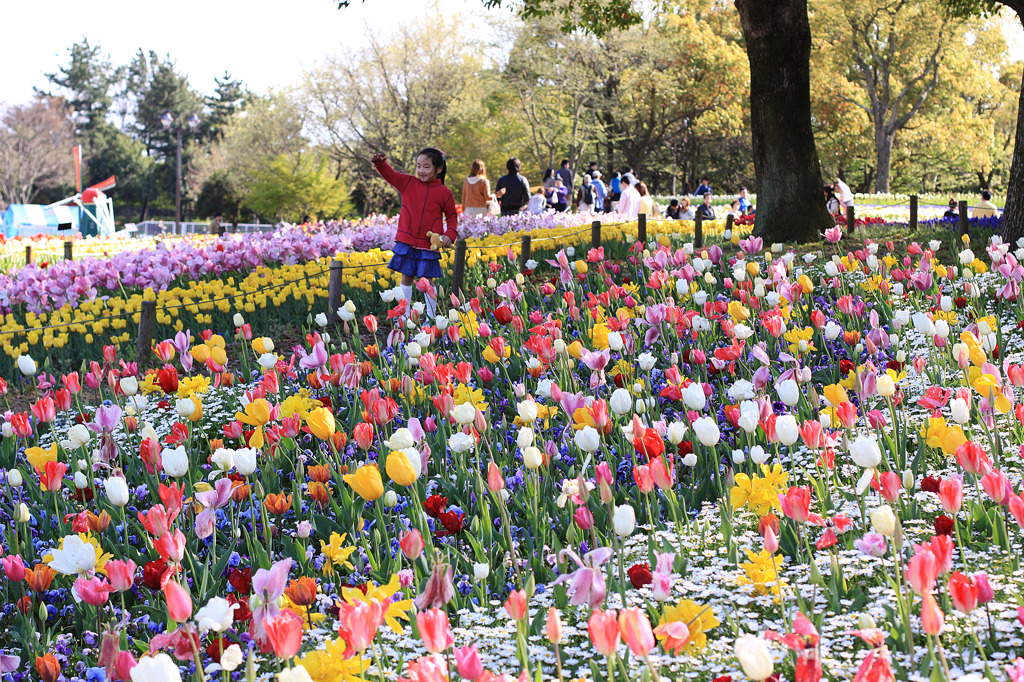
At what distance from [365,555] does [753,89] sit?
388 inches

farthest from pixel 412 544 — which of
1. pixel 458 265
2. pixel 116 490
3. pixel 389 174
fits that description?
pixel 458 265

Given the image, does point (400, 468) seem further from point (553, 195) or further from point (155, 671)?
point (553, 195)

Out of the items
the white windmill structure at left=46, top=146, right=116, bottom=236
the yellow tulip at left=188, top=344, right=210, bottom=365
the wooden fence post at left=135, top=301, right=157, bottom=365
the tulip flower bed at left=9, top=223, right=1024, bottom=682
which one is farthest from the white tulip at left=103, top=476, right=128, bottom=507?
the white windmill structure at left=46, top=146, right=116, bottom=236

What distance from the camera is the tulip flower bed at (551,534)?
1.88 m

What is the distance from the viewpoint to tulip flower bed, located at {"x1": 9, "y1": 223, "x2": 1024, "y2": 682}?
1.88 m

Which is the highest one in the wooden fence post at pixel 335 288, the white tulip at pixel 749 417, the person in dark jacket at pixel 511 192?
the person in dark jacket at pixel 511 192

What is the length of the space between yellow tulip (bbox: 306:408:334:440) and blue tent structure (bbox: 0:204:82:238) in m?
31.1

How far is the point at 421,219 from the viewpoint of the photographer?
7.60m

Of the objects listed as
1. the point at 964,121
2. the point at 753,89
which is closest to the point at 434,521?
the point at 753,89

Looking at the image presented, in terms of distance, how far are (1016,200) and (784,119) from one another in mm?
3066

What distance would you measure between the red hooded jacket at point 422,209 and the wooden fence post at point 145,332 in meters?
2.03

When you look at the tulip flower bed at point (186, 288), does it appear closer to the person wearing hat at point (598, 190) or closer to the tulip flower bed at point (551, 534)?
the tulip flower bed at point (551, 534)

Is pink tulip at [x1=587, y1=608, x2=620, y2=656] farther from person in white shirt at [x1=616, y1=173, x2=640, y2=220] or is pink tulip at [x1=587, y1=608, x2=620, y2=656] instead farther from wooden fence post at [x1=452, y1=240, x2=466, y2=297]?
person in white shirt at [x1=616, y1=173, x2=640, y2=220]

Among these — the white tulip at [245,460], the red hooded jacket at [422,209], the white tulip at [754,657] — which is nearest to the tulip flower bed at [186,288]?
the red hooded jacket at [422,209]
